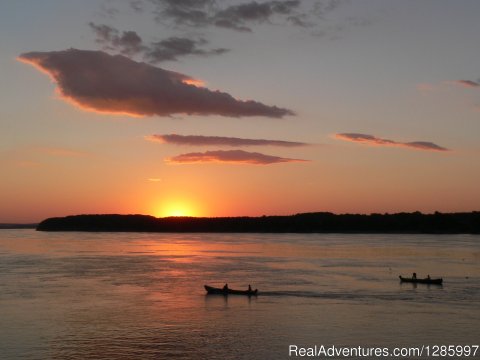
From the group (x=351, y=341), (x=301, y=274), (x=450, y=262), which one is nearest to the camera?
(x=351, y=341)

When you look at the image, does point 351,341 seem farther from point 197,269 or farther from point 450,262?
point 450,262

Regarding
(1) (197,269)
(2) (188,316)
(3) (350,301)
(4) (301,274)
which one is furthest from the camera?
(1) (197,269)

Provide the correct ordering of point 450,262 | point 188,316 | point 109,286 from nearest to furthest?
point 188,316, point 109,286, point 450,262

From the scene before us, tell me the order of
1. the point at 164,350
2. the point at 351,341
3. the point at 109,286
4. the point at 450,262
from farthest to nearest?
the point at 450,262, the point at 109,286, the point at 351,341, the point at 164,350

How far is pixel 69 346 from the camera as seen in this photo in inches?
1029

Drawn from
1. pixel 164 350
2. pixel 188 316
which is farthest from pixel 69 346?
pixel 188 316

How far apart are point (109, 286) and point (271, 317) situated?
58.7 ft

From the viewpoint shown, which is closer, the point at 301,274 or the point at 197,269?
the point at 301,274

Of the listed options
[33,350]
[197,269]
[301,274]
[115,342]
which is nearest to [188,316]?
[115,342]

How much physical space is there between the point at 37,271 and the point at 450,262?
1955 inches

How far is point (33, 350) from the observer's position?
25.5 m

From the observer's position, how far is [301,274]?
2232 inches

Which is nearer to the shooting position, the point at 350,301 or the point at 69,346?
the point at 69,346

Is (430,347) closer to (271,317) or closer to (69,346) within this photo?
(271,317)
